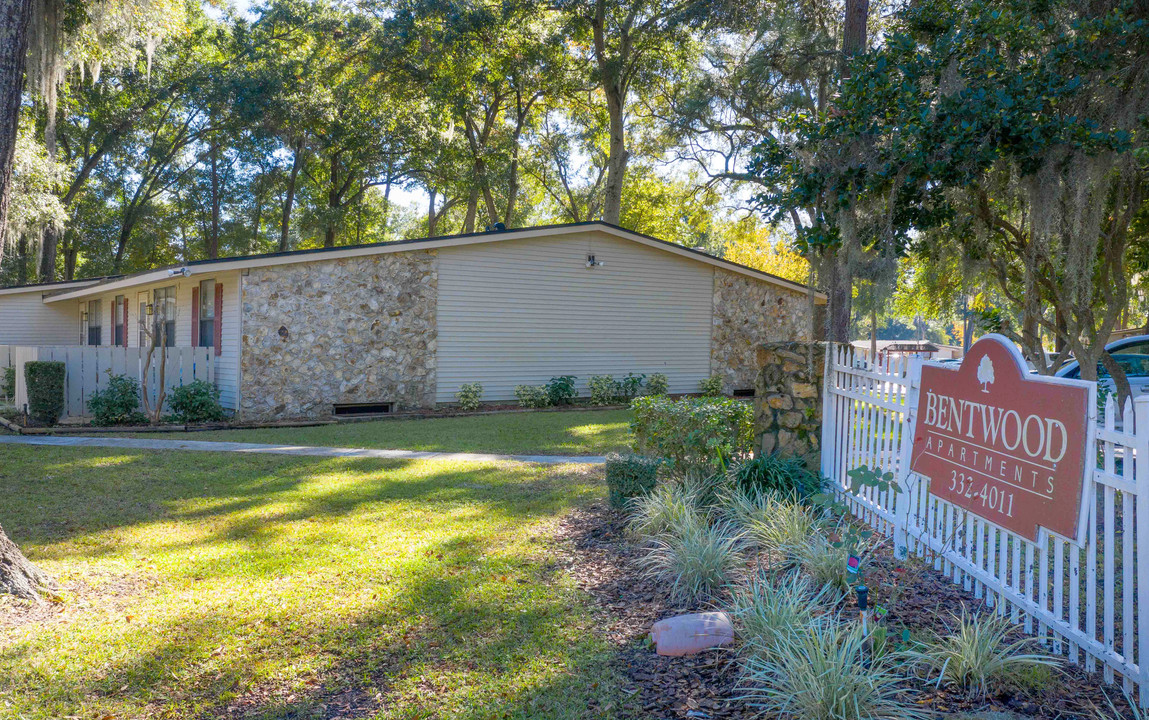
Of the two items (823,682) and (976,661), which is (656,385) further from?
(823,682)

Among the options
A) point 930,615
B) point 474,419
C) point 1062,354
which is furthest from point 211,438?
point 1062,354

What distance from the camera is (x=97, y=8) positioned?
10445mm

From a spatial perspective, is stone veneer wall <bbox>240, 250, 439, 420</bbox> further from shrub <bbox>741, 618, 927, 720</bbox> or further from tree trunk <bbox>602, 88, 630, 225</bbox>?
shrub <bbox>741, 618, 927, 720</bbox>

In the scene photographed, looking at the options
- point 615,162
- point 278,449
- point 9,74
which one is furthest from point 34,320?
point 9,74

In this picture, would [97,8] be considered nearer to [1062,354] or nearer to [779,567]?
[779,567]

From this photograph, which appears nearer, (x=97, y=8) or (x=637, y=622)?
(x=637, y=622)

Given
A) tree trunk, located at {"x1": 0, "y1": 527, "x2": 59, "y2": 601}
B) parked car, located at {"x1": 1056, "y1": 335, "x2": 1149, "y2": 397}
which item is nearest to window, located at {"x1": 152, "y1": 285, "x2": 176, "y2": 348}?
tree trunk, located at {"x1": 0, "y1": 527, "x2": 59, "y2": 601}

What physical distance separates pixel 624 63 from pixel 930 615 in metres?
20.4

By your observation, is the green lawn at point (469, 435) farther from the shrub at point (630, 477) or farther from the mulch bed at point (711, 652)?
the mulch bed at point (711, 652)

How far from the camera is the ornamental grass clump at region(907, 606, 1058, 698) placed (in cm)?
293

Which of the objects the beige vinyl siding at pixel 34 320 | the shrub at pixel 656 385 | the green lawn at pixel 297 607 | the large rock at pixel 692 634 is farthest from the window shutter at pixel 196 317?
the large rock at pixel 692 634

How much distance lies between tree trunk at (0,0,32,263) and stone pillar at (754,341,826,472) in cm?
531

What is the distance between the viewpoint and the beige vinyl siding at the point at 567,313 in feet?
48.3

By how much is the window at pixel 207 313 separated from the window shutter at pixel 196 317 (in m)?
0.12
